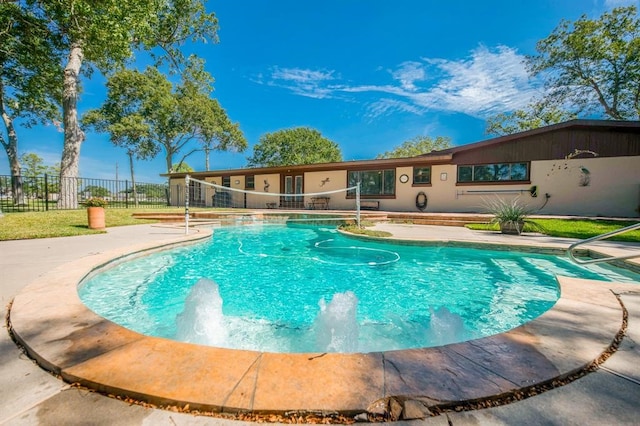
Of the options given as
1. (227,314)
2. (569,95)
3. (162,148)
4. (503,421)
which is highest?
(569,95)

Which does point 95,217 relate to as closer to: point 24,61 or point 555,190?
point 24,61

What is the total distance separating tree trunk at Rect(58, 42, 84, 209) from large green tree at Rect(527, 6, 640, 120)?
26.3 metres

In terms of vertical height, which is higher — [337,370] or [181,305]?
[337,370]

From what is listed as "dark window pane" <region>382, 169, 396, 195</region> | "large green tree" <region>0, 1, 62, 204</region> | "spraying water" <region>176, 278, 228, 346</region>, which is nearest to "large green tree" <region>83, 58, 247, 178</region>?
"large green tree" <region>0, 1, 62, 204</region>

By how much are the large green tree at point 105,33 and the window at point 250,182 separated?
8148 mm

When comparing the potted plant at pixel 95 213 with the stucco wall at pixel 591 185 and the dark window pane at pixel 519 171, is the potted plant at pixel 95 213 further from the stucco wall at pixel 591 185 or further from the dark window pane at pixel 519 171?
the stucco wall at pixel 591 185

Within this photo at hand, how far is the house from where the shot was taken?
11359 mm

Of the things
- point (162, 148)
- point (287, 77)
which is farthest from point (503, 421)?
point (287, 77)

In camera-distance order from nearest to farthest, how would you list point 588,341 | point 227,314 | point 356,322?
point 588,341
point 356,322
point 227,314

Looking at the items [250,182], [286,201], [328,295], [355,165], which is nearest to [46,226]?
[328,295]

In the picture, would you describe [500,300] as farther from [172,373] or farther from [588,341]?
[172,373]

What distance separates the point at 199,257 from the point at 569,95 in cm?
2489

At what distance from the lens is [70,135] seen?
12.0m

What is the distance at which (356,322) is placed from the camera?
3.18 metres
